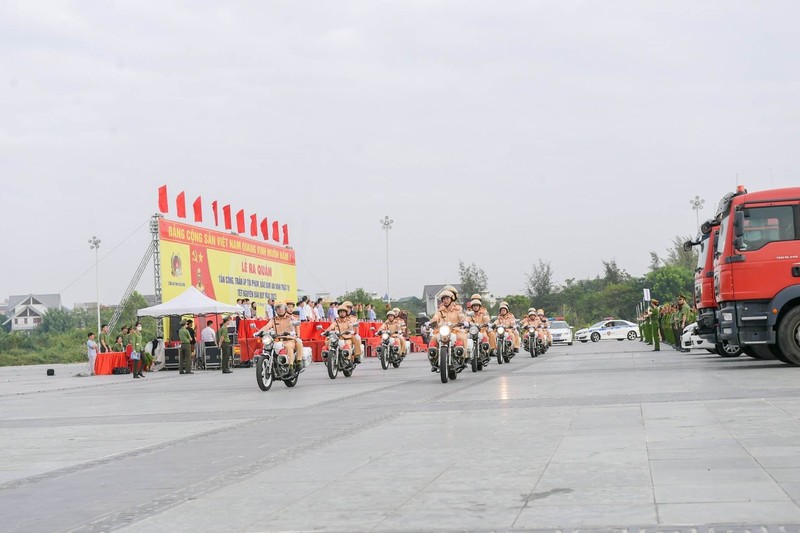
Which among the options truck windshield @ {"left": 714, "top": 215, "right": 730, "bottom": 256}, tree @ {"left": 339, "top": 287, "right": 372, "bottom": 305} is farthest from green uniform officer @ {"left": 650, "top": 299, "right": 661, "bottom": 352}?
tree @ {"left": 339, "top": 287, "right": 372, "bottom": 305}

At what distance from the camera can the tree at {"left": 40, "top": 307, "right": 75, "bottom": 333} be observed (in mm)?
130750

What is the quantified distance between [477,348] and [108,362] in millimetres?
15170

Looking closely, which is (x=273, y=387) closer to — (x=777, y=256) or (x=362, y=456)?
(x=777, y=256)

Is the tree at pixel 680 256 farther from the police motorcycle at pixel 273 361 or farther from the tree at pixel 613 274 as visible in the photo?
the police motorcycle at pixel 273 361

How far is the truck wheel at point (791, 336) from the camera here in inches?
802

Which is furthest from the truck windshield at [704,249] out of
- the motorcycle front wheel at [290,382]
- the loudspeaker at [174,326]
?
the loudspeaker at [174,326]

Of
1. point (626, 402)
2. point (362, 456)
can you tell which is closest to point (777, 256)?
point (626, 402)

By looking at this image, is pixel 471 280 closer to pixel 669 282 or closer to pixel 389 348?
pixel 669 282

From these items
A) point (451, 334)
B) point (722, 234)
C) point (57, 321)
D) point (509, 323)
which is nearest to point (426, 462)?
point (451, 334)

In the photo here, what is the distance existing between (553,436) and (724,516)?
4301mm

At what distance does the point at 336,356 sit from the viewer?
25.1 metres

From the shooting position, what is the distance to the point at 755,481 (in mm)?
7160

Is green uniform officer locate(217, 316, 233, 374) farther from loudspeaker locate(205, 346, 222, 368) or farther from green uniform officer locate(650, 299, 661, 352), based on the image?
green uniform officer locate(650, 299, 661, 352)

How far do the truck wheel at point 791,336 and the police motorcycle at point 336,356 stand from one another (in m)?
9.69
